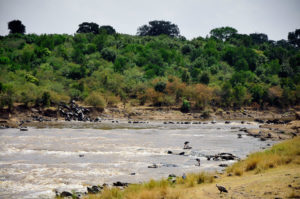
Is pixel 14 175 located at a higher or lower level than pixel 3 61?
lower

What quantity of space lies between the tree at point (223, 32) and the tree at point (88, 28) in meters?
60.5

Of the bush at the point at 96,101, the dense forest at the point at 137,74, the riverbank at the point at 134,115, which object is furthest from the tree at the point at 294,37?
the bush at the point at 96,101

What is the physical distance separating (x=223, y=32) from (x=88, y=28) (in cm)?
6923


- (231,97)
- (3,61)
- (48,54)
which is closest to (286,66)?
(231,97)

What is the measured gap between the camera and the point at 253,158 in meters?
14.3

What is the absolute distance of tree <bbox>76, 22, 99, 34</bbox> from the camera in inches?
5044

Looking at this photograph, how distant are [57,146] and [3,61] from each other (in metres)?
58.4

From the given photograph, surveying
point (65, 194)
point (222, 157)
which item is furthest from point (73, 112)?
point (65, 194)

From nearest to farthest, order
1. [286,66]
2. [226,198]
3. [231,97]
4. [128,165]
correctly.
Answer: [226,198], [128,165], [231,97], [286,66]

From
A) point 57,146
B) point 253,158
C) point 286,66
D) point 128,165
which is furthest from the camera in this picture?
point 286,66

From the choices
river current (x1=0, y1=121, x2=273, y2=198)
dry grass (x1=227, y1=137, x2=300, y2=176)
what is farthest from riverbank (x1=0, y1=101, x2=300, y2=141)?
dry grass (x1=227, y1=137, x2=300, y2=176)

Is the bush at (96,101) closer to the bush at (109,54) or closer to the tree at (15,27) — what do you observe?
the bush at (109,54)

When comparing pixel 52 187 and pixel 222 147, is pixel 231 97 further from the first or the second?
pixel 52 187

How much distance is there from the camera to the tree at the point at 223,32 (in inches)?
5768
